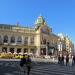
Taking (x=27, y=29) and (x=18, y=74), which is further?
(x=27, y=29)

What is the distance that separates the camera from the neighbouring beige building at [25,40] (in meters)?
88.8

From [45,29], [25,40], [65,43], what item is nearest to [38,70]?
[25,40]

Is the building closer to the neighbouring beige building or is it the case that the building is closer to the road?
the neighbouring beige building

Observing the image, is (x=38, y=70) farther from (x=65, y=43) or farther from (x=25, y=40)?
(x=65, y=43)

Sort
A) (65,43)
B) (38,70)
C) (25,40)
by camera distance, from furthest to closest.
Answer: (65,43) < (25,40) < (38,70)

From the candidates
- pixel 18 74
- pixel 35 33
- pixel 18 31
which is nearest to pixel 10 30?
pixel 18 31

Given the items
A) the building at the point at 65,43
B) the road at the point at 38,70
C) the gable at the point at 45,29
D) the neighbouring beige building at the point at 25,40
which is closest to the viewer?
the road at the point at 38,70

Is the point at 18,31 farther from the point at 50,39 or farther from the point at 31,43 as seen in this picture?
the point at 50,39

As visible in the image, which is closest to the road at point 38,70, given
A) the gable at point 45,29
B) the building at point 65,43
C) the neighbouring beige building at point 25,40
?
the neighbouring beige building at point 25,40

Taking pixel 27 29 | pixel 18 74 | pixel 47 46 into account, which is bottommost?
pixel 18 74

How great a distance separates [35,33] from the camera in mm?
93250

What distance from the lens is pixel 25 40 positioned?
91875 millimetres

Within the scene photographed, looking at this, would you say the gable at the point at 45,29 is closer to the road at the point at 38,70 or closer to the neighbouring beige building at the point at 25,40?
the neighbouring beige building at the point at 25,40

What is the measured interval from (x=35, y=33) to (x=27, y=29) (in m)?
3.02
